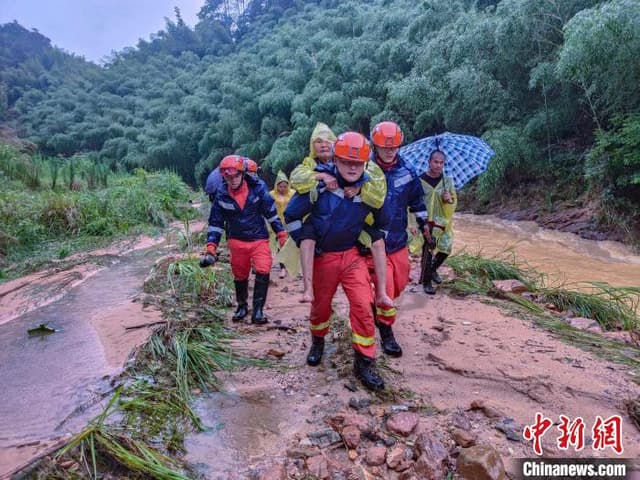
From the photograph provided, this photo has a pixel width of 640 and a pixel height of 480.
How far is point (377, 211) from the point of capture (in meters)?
2.66

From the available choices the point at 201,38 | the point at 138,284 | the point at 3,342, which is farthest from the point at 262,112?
the point at 201,38

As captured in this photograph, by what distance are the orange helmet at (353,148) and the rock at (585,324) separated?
2578mm

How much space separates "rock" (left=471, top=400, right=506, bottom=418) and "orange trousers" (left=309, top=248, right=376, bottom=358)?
2.02 ft

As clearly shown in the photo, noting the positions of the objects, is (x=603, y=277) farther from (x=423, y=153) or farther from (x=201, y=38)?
(x=201, y=38)

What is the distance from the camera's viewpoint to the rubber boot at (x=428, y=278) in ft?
14.8

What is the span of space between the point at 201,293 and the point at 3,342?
65.3 inches

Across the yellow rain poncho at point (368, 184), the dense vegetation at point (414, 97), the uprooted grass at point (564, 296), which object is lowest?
the uprooted grass at point (564, 296)

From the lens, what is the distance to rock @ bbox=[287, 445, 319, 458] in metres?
2.06

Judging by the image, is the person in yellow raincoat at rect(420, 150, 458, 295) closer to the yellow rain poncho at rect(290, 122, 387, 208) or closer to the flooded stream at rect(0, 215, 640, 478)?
the flooded stream at rect(0, 215, 640, 478)

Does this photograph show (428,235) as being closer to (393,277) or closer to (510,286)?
(393,277)

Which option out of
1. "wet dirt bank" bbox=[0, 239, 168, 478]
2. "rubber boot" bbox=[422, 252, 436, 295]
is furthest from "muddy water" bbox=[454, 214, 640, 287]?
"wet dirt bank" bbox=[0, 239, 168, 478]

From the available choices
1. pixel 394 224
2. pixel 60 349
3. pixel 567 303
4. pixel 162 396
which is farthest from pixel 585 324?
pixel 60 349

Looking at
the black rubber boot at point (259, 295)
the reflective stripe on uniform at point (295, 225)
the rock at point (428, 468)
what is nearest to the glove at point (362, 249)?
the reflective stripe on uniform at point (295, 225)

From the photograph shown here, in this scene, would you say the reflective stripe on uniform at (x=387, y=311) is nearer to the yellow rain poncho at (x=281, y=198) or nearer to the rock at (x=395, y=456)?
the rock at (x=395, y=456)
